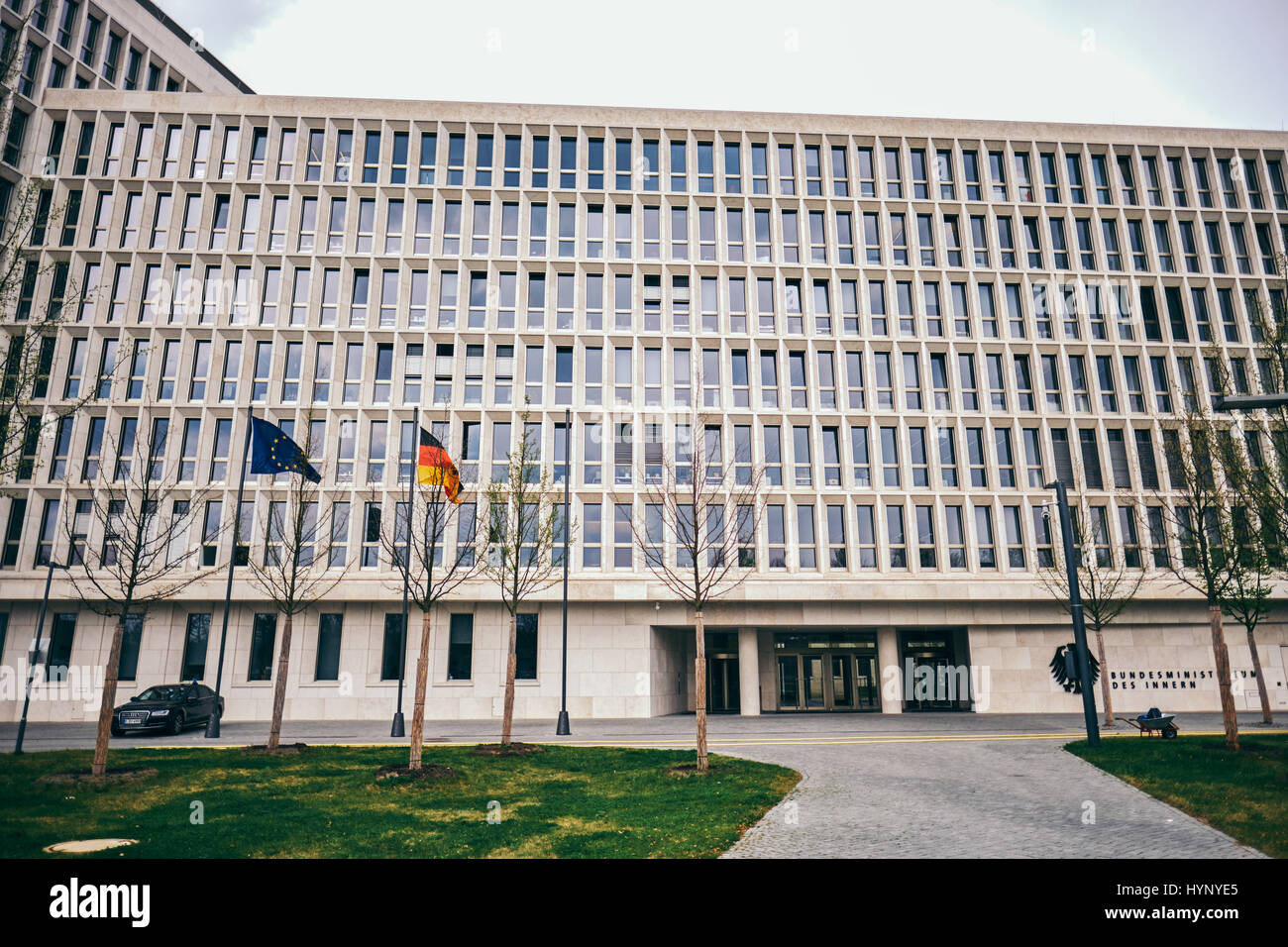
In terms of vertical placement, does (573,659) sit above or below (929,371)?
below

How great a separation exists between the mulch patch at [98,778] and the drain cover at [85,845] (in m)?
4.38

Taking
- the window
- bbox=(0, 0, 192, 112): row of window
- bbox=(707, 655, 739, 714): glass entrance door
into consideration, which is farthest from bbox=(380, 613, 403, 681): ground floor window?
bbox=(0, 0, 192, 112): row of window

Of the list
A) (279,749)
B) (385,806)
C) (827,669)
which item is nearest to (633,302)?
(827,669)

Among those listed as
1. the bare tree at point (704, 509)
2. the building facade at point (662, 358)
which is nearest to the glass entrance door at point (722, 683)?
the building facade at point (662, 358)

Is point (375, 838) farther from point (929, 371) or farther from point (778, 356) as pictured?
point (929, 371)

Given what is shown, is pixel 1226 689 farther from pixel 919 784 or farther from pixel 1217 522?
pixel 919 784

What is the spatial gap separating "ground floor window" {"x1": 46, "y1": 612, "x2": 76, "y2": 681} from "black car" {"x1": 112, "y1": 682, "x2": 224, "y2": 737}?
7.54 meters

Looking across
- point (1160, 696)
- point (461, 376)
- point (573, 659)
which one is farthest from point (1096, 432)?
point (461, 376)

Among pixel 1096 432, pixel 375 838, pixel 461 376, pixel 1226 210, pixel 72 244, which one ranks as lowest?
pixel 375 838

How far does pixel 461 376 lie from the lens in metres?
29.9

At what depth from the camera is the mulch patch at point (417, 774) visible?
518 inches

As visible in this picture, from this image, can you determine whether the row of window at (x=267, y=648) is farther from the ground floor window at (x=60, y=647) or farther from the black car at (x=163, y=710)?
the black car at (x=163, y=710)
